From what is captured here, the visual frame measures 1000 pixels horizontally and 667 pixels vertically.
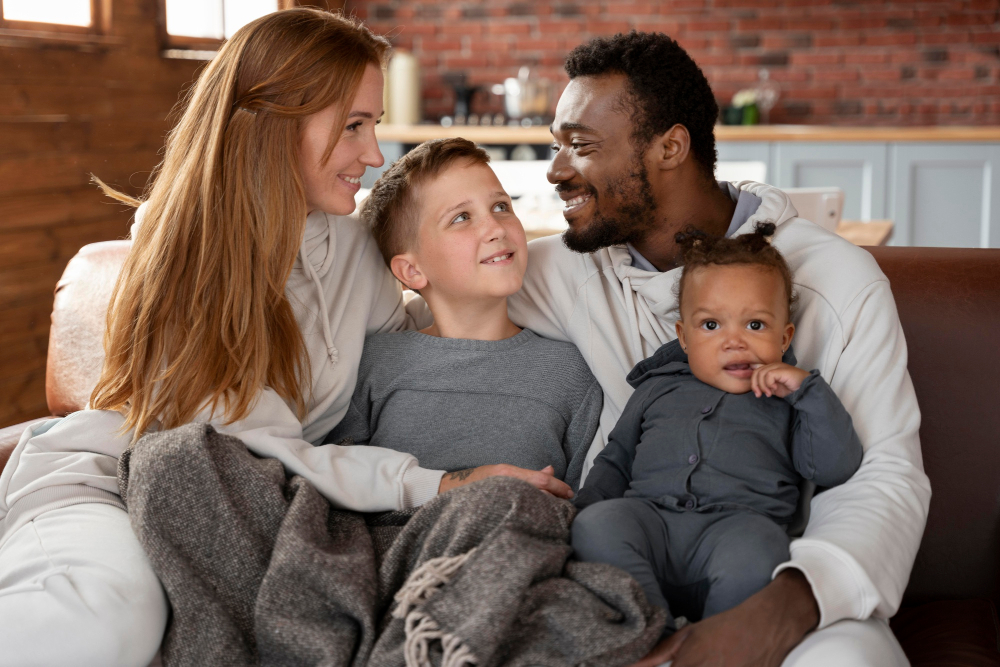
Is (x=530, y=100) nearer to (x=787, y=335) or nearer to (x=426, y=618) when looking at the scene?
(x=787, y=335)

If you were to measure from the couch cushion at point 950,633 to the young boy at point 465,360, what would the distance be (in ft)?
1.83

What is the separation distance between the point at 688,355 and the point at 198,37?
3683 mm

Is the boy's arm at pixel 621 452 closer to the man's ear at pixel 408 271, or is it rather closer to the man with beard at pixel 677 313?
the man with beard at pixel 677 313

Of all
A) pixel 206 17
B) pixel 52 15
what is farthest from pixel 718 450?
pixel 206 17

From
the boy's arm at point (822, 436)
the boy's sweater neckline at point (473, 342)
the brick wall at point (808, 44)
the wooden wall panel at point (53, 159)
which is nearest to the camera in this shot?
the boy's arm at point (822, 436)

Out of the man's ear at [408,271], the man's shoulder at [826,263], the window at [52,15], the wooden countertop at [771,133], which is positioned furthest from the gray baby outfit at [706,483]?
the wooden countertop at [771,133]

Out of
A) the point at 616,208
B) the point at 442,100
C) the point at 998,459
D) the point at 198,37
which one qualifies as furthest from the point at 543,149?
the point at 998,459

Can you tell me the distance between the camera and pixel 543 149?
5125mm

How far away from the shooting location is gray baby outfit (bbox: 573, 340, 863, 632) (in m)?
1.22

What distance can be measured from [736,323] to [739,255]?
104 mm

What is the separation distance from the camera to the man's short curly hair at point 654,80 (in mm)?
1728

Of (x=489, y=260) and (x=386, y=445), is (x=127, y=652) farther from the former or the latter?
(x=489, y=260)

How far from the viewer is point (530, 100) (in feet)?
17.4

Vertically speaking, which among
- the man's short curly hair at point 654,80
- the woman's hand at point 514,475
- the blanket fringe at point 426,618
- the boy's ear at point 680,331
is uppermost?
the man's short curly hair at point 654,80
